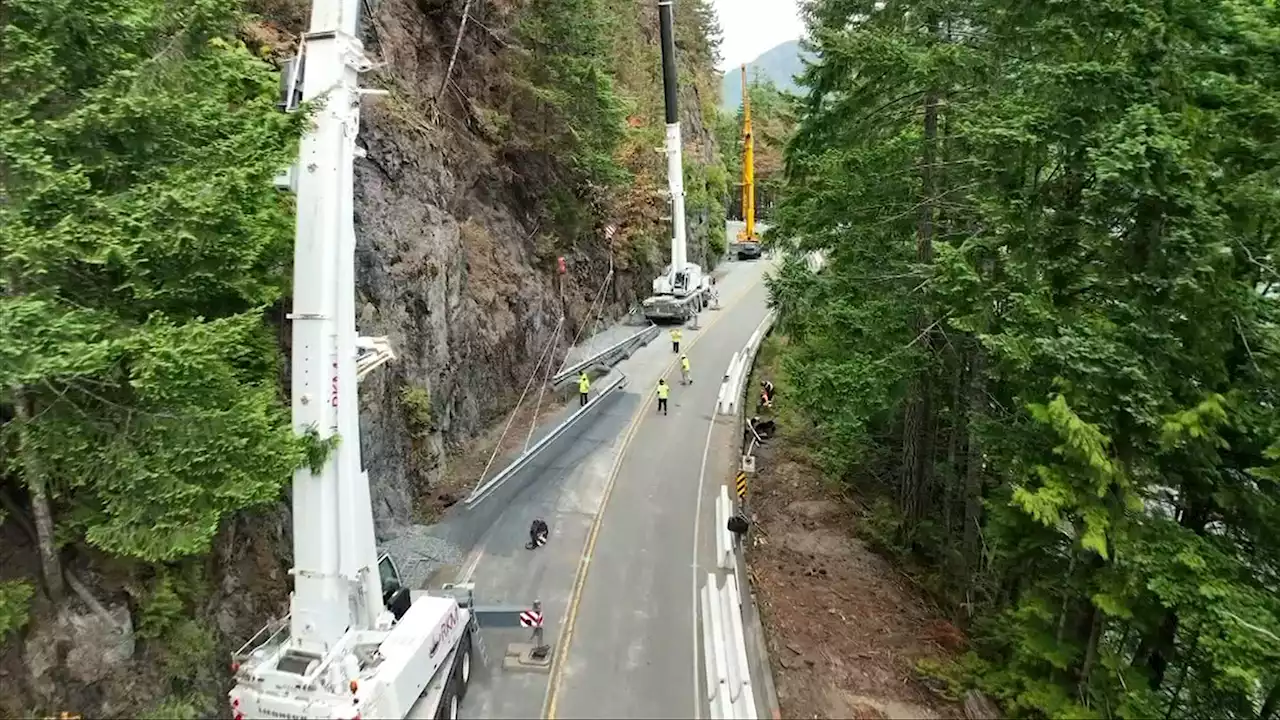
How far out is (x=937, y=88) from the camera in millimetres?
13461

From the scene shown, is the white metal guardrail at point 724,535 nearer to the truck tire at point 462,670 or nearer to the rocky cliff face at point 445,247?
the truck tire at point 462,670

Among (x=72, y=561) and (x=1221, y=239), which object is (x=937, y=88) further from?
(x=72, y=561)

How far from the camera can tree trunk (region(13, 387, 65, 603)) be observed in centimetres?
795

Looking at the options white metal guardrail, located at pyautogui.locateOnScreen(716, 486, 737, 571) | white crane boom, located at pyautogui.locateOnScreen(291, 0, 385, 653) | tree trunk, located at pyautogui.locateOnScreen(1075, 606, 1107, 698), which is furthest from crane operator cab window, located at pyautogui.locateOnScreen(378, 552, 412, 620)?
tree trunk, located at pyautogui.locateOnScreen(1075, 606, 1107, 698)

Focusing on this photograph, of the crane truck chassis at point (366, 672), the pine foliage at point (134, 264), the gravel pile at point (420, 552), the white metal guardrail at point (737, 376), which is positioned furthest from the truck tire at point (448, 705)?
the white metal guardrail at point (737, 376)

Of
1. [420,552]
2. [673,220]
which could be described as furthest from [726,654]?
[673,220]

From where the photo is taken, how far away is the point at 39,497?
842cm

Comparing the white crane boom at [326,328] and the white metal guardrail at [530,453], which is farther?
the white metal guardrail at [530,453]

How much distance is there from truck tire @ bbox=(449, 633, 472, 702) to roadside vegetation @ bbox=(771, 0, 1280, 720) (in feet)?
25.8

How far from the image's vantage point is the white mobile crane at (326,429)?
8.30m

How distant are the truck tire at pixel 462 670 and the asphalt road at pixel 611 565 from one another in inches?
6.8

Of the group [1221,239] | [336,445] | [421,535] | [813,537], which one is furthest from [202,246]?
[813,537]

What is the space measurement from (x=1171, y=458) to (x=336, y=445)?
34.3 feet

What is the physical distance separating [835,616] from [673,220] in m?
23.4
